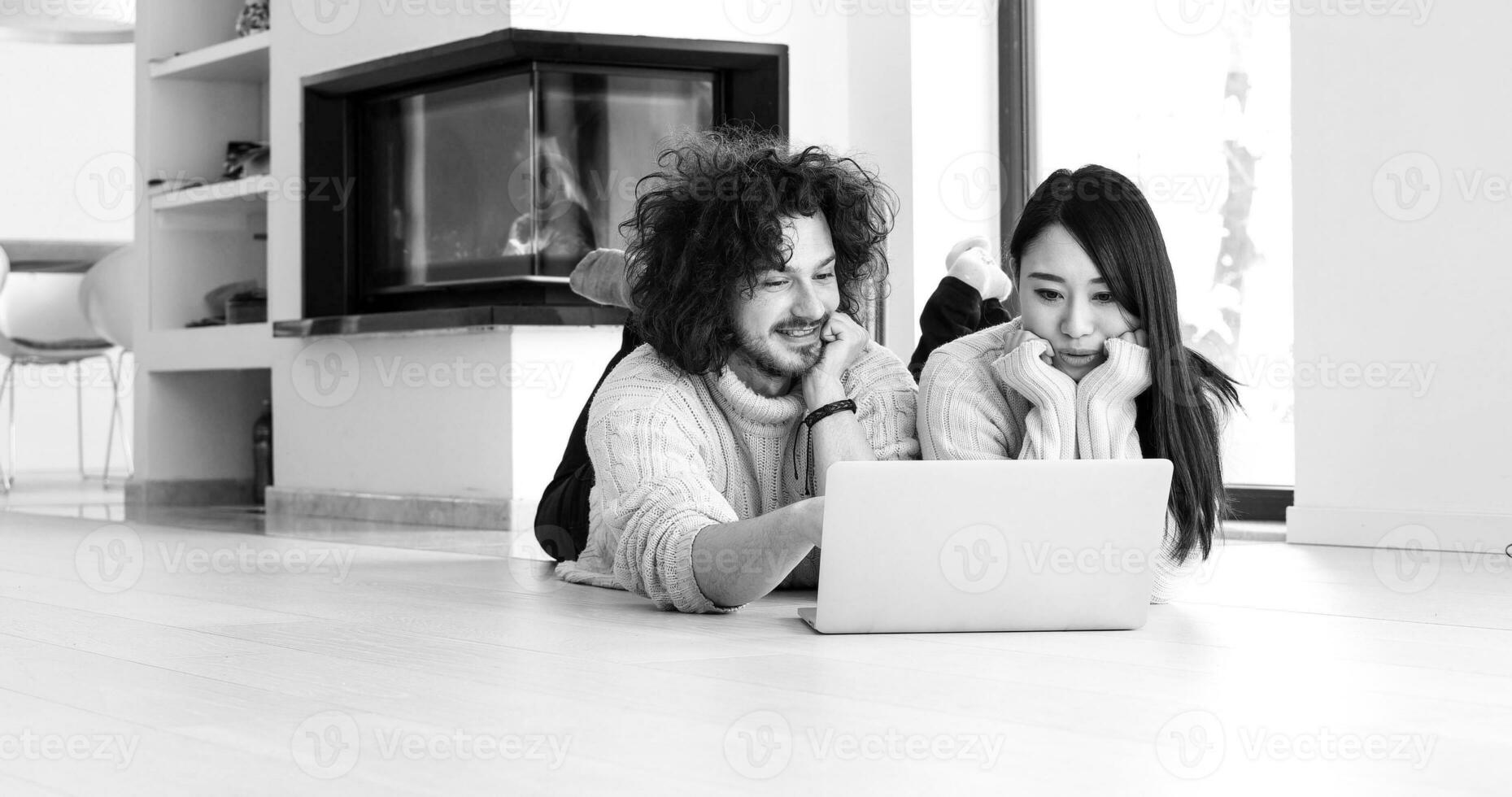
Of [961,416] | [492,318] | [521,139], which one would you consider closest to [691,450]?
[961,416]

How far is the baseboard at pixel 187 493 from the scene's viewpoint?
4660 millimetres

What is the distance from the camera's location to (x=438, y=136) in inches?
154

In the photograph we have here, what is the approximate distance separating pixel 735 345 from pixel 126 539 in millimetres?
1835

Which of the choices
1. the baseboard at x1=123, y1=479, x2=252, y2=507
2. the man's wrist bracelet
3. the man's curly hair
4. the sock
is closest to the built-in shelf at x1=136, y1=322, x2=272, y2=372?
the baseboard at x1=123, y1=479, x2=252, y2=507

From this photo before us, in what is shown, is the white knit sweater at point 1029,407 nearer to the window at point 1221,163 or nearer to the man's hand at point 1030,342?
the man's hand at point 1030,342

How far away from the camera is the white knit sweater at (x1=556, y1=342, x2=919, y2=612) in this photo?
74.0 inches

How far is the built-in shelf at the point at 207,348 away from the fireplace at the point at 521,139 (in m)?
0.38

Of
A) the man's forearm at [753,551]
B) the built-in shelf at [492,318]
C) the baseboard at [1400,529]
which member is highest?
the built-in shelf at [492,318]

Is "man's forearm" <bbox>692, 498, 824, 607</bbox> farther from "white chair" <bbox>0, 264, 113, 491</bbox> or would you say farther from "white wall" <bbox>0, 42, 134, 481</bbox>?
"white wall" <bbox>0, 42, 134, 481</bbox>

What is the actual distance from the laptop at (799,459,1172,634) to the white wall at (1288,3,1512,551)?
130 cm

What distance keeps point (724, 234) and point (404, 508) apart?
83.7 inches

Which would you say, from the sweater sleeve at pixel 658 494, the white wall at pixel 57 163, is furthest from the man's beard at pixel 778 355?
the white wall at pixel 57 163

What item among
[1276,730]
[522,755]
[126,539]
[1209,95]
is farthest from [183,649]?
[1209,95]

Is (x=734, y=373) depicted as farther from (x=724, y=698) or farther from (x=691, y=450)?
(x=724, y=698)
